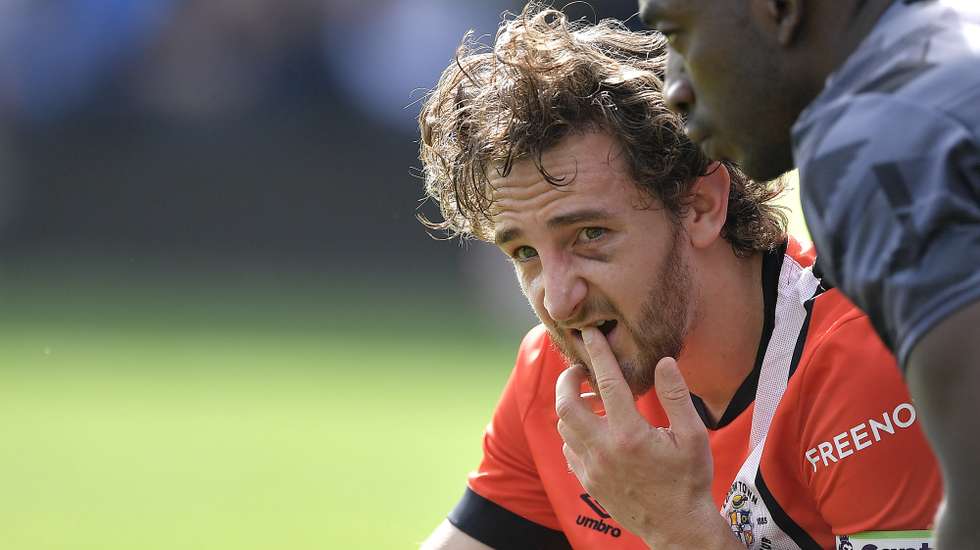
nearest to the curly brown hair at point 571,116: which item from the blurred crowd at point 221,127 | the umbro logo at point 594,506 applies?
the umbro logo at point 594,506

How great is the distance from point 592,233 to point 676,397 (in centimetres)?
66

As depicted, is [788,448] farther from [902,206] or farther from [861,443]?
[902,206]

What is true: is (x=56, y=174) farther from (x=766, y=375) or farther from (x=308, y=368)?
(x=766, y=375)

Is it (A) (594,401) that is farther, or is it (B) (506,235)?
(A) (594,401)

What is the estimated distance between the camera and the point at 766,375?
3389 mm

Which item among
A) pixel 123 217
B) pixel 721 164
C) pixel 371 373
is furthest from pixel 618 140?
pixel 123 217

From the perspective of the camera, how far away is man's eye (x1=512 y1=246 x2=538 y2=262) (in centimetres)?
359

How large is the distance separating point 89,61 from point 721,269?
13182mm

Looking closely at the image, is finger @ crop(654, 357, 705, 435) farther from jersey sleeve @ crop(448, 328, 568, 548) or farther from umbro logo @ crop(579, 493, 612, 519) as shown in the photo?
jersey sleeve @ crop(448, 328, 568, 548)

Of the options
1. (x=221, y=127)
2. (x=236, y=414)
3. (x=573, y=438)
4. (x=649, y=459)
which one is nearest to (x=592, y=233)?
(x=573, y=438)

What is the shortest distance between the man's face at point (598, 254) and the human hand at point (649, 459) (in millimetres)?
145

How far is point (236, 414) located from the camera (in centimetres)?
998

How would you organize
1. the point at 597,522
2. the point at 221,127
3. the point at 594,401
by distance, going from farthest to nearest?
the point at 221,127 → the point at 597,522 → the point at 594,401

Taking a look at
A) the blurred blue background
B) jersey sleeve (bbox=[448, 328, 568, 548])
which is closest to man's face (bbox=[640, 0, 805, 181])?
jersey sleeve (bbox=[448, 328, 568, 548])
